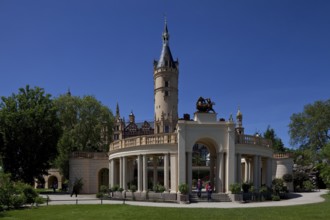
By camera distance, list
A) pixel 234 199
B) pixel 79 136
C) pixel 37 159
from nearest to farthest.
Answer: pixel 234 199 < pixel 37 159 < pixel 79 136

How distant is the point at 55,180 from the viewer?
80.4 metres

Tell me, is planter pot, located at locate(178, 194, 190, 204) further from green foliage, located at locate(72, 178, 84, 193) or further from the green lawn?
green foliage, located at locate(72, 178, 84, 193)

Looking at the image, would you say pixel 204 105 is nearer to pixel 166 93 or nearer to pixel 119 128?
pixel 166 93

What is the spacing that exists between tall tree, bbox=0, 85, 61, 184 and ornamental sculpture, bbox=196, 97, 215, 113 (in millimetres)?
21915

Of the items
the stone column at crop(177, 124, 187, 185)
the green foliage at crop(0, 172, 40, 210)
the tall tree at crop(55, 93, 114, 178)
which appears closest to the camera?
the green foliage at crop(0, 172, 40, 210)

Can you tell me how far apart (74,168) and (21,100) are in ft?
37.9

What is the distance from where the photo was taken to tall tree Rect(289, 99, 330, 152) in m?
62.1

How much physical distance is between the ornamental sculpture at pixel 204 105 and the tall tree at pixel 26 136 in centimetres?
2192

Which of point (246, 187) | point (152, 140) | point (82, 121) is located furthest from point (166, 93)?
point (246, 187)

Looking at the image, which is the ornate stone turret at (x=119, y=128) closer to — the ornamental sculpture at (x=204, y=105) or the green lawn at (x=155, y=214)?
the ornamental sculpture at (x=204, y=105)

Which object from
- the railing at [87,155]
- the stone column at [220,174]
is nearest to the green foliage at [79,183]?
the railing at [87,155]

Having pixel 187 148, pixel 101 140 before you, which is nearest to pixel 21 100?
pixel 101 140

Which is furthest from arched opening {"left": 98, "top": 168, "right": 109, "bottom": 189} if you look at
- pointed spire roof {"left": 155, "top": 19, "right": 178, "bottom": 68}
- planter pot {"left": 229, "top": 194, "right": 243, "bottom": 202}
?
pointed spire roof {"left": 155, "top": 19, "right": 178, "bottom": 68}

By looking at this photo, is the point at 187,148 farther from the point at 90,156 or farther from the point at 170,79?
the point at 170,79
